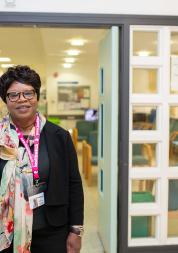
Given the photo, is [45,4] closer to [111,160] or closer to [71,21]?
[71,21]

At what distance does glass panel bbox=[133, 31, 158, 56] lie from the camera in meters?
2.76

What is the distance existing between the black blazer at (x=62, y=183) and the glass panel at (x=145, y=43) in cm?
138

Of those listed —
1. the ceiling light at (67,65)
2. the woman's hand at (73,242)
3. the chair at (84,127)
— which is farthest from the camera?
the ceiling light at (67,65)

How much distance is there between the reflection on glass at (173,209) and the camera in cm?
290

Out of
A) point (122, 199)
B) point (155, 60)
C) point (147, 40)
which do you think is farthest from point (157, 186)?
point (147, 40)

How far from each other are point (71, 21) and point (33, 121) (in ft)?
4.03

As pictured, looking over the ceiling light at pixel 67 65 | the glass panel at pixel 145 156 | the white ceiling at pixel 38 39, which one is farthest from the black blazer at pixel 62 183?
the ceiling light at pixel 67 65

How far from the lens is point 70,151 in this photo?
5.40ft

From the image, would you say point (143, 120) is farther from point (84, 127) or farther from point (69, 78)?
point (69, 78)

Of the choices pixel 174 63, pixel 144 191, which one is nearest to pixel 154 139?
pixel 144 191

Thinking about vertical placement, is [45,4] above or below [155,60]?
above

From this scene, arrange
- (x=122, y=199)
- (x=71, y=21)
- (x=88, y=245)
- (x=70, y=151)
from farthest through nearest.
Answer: (x=88, y=245)
(x=122, y=199)
(x=71, y=21)
(x=70, y=151)

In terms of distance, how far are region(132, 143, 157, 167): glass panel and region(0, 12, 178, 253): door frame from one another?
0.19 metres

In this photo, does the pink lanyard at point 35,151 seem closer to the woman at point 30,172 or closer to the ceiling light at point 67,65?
the woman at point 30,172
